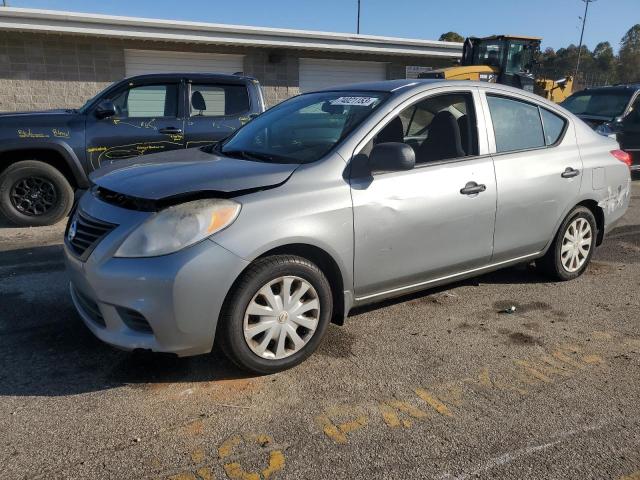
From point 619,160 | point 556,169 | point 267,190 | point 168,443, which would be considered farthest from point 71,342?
point 619,160

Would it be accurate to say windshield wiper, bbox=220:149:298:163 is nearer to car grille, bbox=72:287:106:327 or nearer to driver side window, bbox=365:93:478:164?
driver side window, bbox=365:93:478:164

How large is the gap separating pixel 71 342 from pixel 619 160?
4843 millimetres

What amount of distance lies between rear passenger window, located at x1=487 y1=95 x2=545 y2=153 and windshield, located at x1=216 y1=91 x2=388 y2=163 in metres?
1.01

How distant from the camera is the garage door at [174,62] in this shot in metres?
15.7

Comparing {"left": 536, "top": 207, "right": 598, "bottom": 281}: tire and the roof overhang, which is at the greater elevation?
the roof overhang

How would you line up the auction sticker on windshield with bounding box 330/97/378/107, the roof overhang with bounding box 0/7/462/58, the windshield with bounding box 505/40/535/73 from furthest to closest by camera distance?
the windshield with bounding box 505/40/535/73
the roof overhang with bounding box 0/7/462/58
the auction sticker on windshield with bounding box 330/97/378/107

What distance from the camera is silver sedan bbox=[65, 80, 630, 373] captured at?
2.84 metres

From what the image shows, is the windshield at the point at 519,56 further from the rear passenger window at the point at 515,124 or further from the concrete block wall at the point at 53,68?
the rear passenger window at the point at 515,124

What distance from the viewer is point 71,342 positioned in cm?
356

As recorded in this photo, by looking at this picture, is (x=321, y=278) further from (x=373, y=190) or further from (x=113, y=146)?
(x=113, y=146)

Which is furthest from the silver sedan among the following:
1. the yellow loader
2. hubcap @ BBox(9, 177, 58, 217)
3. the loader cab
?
the loader cab

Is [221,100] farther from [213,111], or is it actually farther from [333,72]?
[333,72]

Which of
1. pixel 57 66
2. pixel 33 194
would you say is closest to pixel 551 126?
pixel 33 194

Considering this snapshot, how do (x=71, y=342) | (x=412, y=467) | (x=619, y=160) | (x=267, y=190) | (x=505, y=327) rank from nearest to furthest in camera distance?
(x=412, y=467)
(x=267, y=190)
(x=71, y=342)
(x=505, y=327)
(x=619, y=160)
